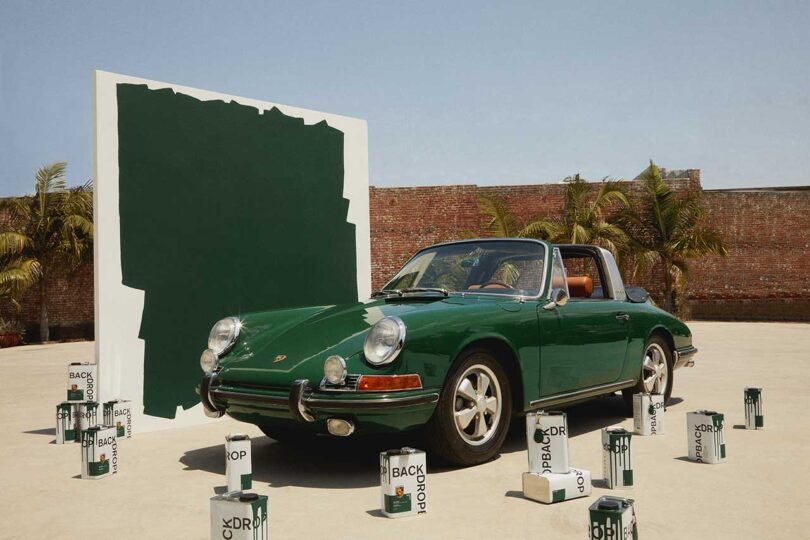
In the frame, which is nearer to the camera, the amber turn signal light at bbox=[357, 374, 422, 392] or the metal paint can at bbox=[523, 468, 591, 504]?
the metal paint can at bbox=[523, 468, 591, 504]

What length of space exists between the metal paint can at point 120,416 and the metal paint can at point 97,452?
1398 millimetres

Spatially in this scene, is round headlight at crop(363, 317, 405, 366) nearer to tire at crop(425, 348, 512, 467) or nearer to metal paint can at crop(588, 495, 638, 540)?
tire at crop(425, 348, 512, 467)

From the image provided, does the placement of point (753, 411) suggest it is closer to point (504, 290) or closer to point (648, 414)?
point (648, 414)

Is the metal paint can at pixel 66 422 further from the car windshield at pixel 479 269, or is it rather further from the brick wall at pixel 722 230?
the brick wall at pixel 722 230

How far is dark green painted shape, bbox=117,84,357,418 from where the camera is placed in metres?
7.25

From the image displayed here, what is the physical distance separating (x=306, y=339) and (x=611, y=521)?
2.57m

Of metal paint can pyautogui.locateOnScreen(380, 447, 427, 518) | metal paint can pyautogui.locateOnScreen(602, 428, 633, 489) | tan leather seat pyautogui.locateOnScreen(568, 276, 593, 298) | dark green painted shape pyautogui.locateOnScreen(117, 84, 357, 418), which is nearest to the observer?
metal paint can pyautogui.locateOnScreen(380, 447, 427, 518)

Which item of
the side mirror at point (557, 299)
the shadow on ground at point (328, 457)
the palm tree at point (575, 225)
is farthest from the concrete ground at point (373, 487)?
the palm tree at point (575, 225)

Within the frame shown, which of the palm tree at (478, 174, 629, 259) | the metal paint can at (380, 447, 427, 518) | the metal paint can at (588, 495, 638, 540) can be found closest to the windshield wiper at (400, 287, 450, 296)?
the metal paint can at (380, 447, 427, 518)

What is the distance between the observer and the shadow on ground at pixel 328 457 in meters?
4.90

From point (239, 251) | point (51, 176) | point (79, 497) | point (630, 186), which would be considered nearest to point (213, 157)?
point (239, 251)

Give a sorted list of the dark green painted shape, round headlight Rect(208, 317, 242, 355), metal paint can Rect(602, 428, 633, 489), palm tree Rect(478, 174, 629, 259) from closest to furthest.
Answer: metal paint can Rect(602, 428, 633, 489)
round headlight Rect(208, 317, 242, 355)
the dark green painted shape
palm tree Rect(478, 174, 629, 259)

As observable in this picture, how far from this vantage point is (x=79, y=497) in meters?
4.62

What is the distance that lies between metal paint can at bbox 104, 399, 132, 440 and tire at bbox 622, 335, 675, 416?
4375 mm
